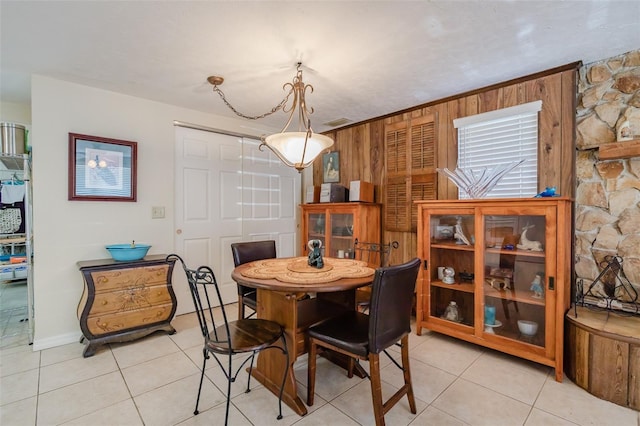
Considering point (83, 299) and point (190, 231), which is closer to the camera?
point (83, 299)

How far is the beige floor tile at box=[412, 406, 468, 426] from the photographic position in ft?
5.38

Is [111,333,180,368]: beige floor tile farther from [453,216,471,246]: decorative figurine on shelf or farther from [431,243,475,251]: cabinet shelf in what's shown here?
[453,216,471,246]: decorative figurine on shelf

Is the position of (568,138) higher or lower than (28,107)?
lower

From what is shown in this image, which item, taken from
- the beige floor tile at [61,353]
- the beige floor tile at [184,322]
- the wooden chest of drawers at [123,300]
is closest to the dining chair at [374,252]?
the beige floor tile at [184,322]

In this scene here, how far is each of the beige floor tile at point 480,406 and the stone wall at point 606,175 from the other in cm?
123

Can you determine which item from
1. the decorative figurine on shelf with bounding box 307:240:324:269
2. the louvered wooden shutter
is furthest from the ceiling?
the decorative figurine on shelf with bounding box 307:240:324:269

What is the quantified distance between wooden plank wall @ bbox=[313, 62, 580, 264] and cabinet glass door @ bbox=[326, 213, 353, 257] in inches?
17.6

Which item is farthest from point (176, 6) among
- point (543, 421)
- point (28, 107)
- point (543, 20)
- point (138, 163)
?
point (543, 421)

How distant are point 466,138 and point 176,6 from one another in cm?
264

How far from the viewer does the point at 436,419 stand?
5.48 feet

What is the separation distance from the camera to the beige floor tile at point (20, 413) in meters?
1.64

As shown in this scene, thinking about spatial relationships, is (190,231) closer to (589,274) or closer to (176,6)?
(176,6)

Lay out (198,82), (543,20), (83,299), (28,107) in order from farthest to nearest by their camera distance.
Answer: (28,107) < (198,82) < (83,299) < (543,20)

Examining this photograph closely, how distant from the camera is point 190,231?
3430mm
